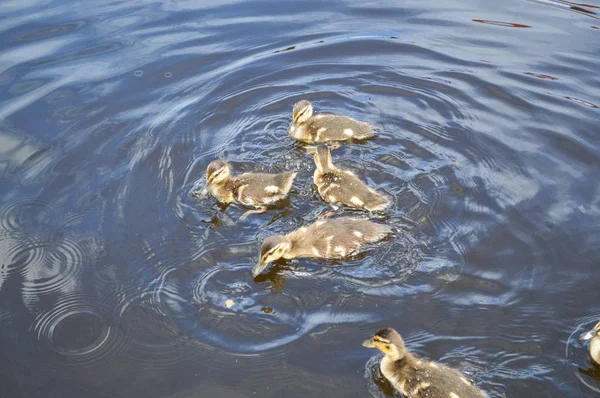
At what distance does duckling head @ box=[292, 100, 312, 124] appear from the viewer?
5.63m

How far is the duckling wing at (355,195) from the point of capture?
472 cm

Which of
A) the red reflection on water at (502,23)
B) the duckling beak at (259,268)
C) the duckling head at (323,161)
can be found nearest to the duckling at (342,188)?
the duckling head at (323,161)

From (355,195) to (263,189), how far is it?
674mm

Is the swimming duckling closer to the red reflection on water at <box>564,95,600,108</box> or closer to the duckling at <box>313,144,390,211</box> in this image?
the duckling at <box>313,144,390,211</box>

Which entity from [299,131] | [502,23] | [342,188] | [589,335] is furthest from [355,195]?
[502,23]

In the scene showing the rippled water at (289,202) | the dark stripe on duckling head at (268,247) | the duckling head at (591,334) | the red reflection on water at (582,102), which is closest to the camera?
the duckling head at (591,334)

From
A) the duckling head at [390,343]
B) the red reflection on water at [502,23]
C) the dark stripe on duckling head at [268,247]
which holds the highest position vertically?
the red reflection on water at [502,23]

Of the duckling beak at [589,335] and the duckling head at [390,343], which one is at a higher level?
the duckling head at [390,343]

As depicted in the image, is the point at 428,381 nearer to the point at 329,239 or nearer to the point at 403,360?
the point at 403,360

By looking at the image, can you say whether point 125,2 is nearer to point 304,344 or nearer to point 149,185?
point 149,185

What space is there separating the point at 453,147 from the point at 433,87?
1134 mm

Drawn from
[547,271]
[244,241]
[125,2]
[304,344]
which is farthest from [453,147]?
[125,2]

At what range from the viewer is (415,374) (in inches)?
134

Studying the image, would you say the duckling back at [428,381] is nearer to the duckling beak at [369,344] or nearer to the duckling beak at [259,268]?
→ the duckling beak at [369,344]
